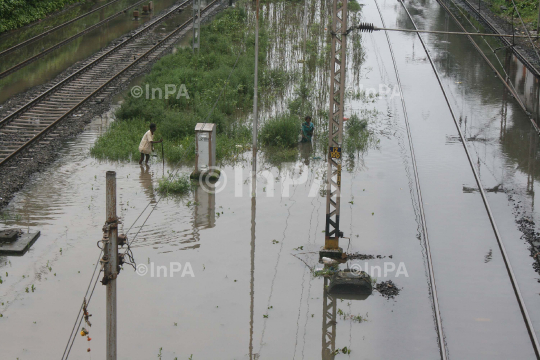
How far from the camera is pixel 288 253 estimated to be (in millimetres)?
13844

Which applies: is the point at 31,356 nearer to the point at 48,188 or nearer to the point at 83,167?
the point at 48,188

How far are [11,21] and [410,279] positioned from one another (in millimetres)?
27116

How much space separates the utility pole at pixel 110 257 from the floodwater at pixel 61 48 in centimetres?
1754

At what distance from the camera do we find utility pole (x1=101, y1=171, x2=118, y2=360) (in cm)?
760

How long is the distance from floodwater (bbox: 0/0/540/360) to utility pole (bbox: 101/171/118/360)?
2.45 m

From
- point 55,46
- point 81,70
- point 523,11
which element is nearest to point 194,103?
point 81,70

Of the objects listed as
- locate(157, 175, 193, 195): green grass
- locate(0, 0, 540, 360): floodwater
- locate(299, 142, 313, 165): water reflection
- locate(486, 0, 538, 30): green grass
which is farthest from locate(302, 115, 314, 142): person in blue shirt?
locate(486, 0, 538, 30): green grass

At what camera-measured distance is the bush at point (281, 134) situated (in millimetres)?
20312

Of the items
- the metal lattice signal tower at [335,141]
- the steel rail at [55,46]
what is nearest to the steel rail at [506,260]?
the metal lattice signal tower at [335,141]

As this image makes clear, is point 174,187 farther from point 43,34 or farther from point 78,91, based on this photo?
point 43,34

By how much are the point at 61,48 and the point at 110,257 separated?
82.7ft

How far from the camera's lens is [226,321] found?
1126 cm

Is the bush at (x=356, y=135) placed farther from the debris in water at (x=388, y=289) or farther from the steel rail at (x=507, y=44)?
the debris in water at (x=388, y=289)

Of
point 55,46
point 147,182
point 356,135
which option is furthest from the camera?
point 55,46
